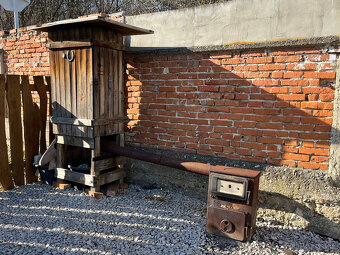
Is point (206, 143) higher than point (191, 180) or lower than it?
higher

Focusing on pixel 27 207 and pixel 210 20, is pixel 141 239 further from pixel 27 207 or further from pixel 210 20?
pixel 210 20

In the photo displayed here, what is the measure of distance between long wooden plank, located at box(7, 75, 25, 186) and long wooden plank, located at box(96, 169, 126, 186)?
141 cm

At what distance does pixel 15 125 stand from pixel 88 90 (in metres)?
1.50

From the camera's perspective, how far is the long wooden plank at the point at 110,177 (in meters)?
4.14

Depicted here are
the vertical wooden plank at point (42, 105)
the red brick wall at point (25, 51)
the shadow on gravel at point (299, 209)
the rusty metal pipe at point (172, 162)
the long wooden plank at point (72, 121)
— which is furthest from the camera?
the red brick wall at point (25, 51)

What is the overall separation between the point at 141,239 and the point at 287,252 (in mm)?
1592

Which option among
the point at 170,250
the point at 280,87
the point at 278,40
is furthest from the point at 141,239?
the point at 278,40

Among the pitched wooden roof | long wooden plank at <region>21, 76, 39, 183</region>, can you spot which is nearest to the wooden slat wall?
the pitched wooden roof

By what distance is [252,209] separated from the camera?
302 cm

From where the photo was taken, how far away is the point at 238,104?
379cm

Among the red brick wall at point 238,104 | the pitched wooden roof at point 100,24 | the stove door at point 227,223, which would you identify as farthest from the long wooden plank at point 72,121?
the stove door at point 227,223

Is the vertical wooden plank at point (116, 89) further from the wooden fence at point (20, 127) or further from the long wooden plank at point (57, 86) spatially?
the wooden fence at point (20, 127)

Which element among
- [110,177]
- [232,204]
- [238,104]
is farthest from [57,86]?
[232,204]

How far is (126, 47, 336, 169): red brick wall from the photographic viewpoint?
11.0 ft
